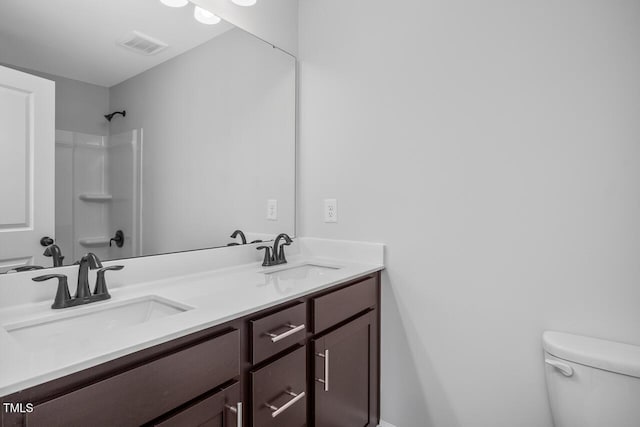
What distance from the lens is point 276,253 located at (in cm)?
172

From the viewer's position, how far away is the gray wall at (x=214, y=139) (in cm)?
132

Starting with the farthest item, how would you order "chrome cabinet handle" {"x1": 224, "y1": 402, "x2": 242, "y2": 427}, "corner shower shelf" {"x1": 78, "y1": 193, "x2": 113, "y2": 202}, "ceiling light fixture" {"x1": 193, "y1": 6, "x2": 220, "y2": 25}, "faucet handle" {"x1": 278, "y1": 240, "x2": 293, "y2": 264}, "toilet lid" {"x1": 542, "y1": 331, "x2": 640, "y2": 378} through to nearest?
1. "faucet handle" {"x1": 278, "y1": 240, "x2": 293, "y2": 264}
2. "ceiling light fixture" {"x1": 193, "y1": 6, "x2": 220, "y2": 25}
3. "corner shower shelf" {"x1": 78, "y1": 193, "x2": 113, "y2": 202}
4. "toilet lid" {"x1": 542, "y1": 331, "x2": 640, "y2": 378}
5. "chrome cabinet handle" {"x1": 224, "y1": 402, "x2": 242, "y2": 427}

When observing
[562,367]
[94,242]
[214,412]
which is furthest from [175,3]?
[562,367]

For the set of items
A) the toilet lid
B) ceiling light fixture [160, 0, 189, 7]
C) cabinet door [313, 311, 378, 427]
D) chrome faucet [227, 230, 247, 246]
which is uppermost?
ceiling light fixture [160, 0, 189, 7]

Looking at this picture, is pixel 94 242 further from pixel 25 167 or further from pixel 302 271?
pixel 302 271

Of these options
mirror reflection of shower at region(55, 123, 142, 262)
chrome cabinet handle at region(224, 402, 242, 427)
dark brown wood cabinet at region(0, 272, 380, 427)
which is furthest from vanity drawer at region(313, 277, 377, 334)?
mirror reflection of shower at region(55, 123, 142, 262)

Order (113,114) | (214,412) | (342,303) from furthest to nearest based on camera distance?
(342,303)
(113,114)
(214,412)

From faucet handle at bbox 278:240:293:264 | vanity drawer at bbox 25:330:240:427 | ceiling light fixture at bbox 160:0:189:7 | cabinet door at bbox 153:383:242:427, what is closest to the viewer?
vanity drawer at bbox 25:330:240:427

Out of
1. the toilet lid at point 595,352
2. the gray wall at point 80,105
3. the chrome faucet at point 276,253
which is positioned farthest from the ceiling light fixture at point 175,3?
the toilet lid at point 595,352

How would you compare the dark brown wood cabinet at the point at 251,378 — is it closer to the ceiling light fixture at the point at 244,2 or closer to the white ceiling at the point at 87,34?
the white ceiling at the point at 87,34

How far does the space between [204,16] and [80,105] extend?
702 millimetres

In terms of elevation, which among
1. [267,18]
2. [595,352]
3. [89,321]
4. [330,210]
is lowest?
[595,352]

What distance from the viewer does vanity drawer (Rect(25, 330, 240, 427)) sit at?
0.63 metres

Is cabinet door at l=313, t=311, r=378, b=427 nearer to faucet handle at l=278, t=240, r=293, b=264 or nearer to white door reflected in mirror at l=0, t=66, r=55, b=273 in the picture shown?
faucet handle at l=278, t=240, r=293, b=264
